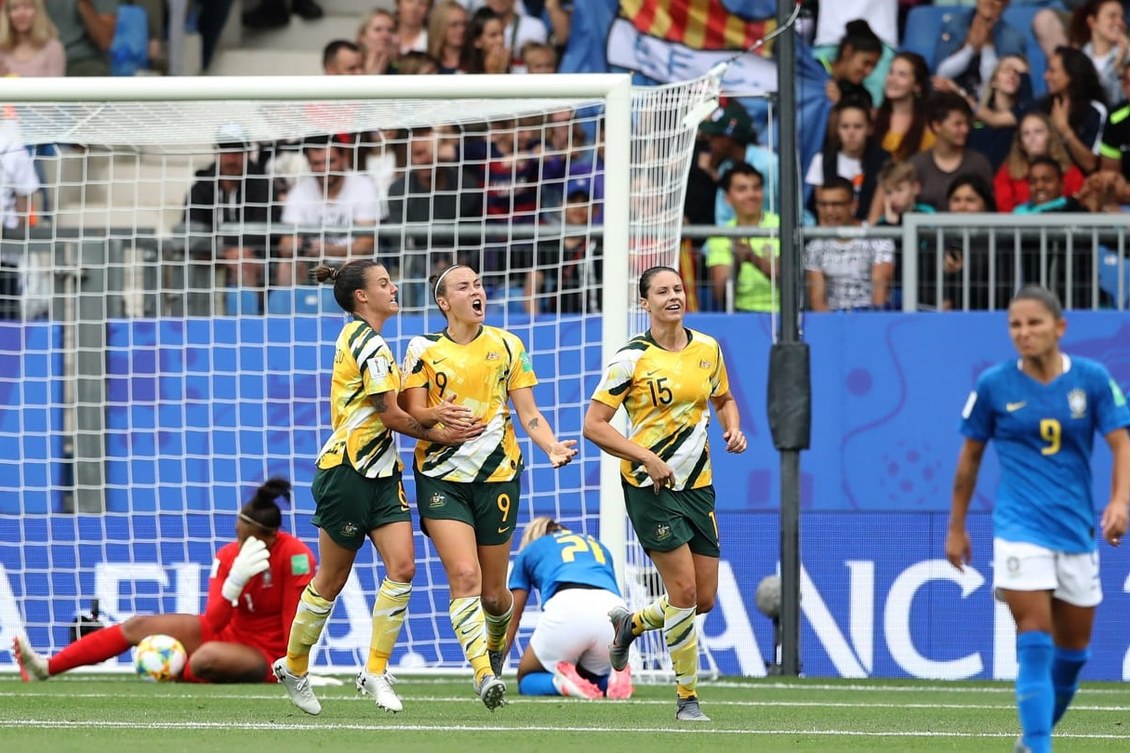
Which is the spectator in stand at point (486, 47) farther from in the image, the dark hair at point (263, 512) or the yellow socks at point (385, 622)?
the yellow socks at point (385, 622)

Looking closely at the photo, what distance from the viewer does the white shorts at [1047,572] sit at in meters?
6.77

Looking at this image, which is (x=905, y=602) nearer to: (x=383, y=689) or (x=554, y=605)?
(x=554, y=605)

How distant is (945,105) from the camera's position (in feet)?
50.2

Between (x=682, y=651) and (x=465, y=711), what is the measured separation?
118 cm

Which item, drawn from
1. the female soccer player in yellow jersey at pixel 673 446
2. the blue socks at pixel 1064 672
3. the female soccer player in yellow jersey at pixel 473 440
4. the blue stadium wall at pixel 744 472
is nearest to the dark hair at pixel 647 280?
the female soccer player in yellow jersey at pixel 673 446

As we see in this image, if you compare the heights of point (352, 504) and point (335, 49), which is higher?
point (335, 49)

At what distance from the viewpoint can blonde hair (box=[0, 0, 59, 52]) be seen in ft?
53.4

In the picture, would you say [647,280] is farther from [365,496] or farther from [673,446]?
[365,496]

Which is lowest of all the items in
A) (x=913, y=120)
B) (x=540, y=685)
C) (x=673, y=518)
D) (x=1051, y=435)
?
(x=540, y=685)

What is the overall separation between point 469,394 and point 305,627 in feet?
4.50

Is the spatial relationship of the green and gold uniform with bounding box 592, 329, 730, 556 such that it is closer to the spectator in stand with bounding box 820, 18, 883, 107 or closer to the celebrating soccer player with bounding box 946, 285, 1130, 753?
the celebrating soccer player with bounding box 946, 285, 1130, 753

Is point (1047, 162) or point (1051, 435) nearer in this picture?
point (1051, 435)

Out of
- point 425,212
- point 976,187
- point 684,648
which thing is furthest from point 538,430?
point 976,187

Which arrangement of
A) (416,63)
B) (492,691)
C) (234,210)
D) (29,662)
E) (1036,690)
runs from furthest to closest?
1. (416,63)
2. (234,210)
3. (29,662)
4. (492,691)
5. (1036,690)
